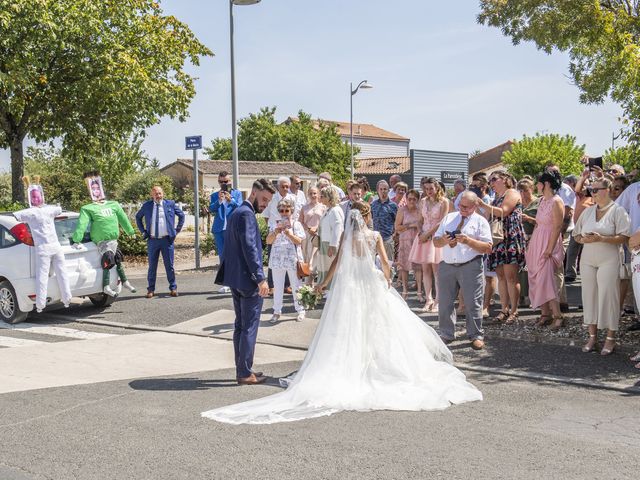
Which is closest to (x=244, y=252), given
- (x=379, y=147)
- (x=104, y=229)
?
(x=104, y=229)

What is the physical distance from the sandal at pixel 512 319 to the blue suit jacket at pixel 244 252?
4056 mm

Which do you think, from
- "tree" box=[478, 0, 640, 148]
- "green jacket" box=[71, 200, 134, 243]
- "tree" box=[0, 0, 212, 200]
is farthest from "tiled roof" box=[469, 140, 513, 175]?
"green jacket" box=[71, 200, 134, 243]

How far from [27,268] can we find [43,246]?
1.42ft

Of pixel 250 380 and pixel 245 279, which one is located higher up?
pixel 245 279

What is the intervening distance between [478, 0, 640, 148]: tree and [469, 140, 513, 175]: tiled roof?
263 feet

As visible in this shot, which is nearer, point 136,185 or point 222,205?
point 222,205

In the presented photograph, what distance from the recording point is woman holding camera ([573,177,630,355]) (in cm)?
803

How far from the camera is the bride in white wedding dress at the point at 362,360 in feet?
20.6

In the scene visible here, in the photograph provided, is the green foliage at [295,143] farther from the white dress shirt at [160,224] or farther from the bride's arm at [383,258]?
the bride's arm at [383,258]

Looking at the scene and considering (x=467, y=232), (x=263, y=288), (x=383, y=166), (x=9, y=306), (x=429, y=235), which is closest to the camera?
(x=263, y=288)

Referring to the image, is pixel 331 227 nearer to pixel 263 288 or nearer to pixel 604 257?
pixel 263 288

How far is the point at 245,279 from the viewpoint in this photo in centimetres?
727

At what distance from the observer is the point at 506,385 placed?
714 cm

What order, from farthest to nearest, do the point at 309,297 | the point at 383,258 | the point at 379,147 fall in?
the point at 379,147, the point at 309,297, the point at 383,258
